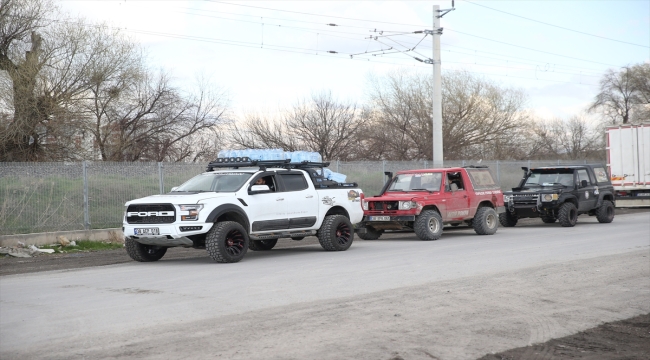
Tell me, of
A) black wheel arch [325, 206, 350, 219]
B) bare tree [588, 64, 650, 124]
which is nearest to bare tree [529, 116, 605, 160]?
bare tree [588, 64, 650, 124]

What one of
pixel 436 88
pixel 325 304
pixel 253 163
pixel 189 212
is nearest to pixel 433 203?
pixel 253 163

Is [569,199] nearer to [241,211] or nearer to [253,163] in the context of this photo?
[253,163]

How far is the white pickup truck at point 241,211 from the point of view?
13.2 metres

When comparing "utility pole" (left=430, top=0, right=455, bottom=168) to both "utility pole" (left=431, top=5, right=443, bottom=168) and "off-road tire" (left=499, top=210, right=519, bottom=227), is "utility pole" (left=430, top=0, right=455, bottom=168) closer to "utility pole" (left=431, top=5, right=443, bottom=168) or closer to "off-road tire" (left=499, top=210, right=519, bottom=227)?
"utility pole" (left=431, top=5, right=443, bottom=168)

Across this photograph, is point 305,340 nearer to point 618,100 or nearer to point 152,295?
point 152,295

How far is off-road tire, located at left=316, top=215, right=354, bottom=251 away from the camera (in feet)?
50.9

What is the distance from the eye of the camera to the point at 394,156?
1698 inches

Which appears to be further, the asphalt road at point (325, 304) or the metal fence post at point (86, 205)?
the metal fence post at point (86, 205)

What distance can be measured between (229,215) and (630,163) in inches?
787

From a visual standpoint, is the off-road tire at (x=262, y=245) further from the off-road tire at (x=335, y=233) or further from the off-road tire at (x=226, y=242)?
the off-road tire at (x=226, y=242)

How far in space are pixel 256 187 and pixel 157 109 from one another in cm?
2132

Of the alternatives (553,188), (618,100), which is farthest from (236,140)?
(618,100)

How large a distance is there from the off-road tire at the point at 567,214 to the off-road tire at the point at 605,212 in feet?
6.26

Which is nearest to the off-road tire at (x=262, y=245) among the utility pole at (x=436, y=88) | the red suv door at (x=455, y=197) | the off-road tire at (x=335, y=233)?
the off-road tire at (x=335, y=233)
